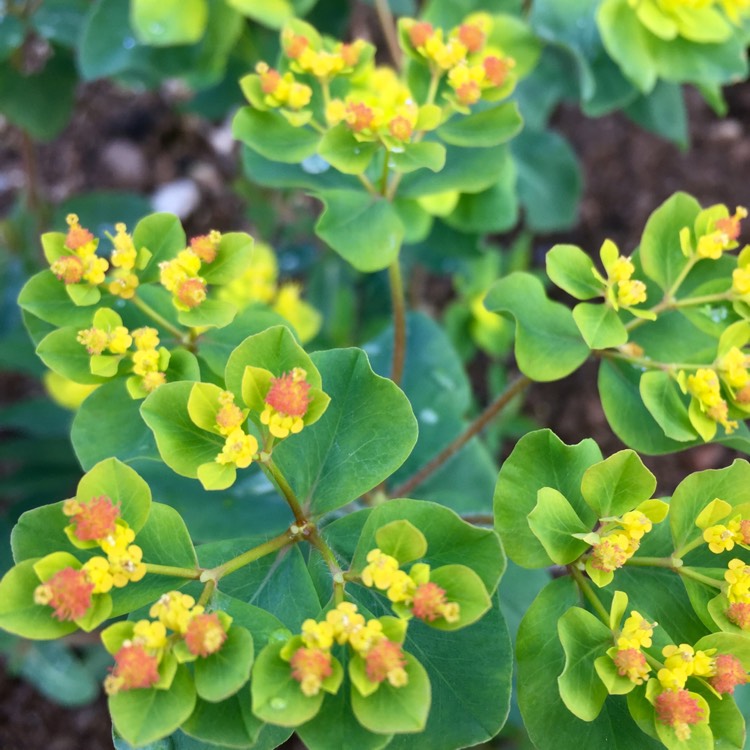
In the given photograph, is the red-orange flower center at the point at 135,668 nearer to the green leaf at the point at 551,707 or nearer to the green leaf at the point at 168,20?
the green leaf at the point at 551,707

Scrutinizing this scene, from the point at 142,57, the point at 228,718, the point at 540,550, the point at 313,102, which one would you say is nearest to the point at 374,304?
the point at 142,57

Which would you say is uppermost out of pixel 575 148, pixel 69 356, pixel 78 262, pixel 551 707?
pixel 78 262

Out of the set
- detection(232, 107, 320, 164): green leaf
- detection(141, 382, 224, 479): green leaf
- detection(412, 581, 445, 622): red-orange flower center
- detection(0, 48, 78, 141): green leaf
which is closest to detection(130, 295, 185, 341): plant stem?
detection(141, 382, 224, 479): green leaf

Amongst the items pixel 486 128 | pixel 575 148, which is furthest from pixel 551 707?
pixel 575 148

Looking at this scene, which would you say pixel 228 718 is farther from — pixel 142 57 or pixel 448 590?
pixel 142 57

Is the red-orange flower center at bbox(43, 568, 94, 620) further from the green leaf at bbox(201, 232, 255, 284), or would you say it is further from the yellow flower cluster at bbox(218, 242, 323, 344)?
the yellow flower cluster at bbox(218, 242, 323, 344)

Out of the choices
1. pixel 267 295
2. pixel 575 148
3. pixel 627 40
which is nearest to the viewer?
pixel 627 40

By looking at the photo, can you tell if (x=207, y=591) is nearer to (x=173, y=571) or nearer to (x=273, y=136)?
(x=173, y=571)
